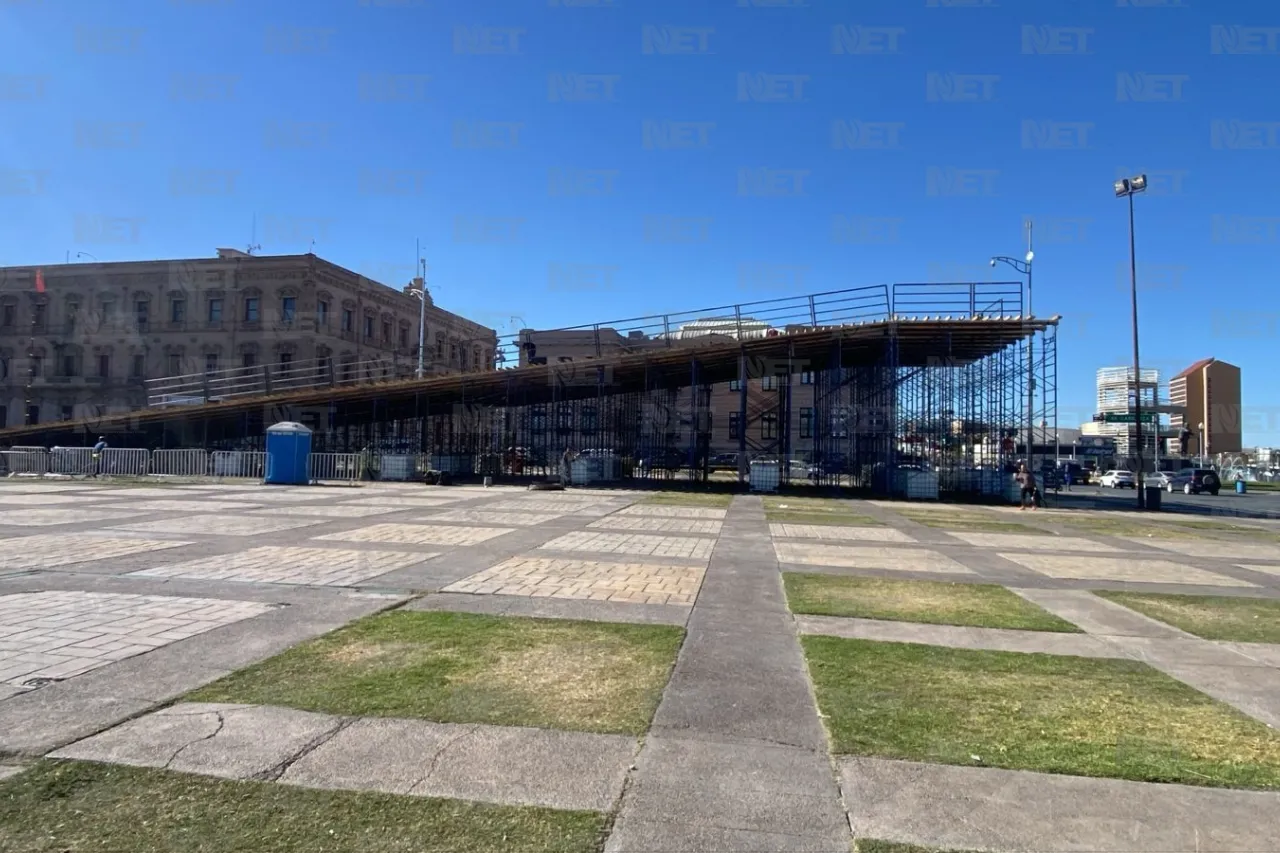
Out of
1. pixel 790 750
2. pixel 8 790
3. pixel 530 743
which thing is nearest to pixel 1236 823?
pixel 790 750

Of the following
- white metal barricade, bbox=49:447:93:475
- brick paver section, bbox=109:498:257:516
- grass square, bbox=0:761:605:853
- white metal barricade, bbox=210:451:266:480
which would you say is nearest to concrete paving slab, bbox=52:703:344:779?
grass square, bbox=0:761:605:853

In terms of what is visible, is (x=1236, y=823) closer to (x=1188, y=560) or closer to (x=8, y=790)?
(x=8, y=790)

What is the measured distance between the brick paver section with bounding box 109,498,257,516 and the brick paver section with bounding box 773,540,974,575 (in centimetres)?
1265

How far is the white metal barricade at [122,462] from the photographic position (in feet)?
105

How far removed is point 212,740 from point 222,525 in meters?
11.5

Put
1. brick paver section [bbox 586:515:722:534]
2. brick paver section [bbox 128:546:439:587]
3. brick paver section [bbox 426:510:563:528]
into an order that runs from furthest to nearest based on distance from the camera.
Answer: brick paver section [bbox 426:510:563:528] → brick paver section [bbox 586:515:722:534] → brick paver section [bbox 128:546:439:587]

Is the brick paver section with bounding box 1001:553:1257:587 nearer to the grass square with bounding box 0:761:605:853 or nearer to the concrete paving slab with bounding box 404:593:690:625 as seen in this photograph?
the concrete paving slab with bounding box 404:593:690:625

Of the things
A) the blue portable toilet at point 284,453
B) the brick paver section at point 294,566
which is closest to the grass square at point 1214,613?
the brick paver section at point 294,566

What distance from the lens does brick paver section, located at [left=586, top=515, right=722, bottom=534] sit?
15.7 m

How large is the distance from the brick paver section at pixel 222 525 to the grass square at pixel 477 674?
794 cm

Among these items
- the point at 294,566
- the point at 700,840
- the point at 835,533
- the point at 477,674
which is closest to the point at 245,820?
the point at 700,840

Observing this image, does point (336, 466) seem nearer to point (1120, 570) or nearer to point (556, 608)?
point (556, 608)

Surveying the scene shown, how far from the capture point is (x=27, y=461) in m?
33.5

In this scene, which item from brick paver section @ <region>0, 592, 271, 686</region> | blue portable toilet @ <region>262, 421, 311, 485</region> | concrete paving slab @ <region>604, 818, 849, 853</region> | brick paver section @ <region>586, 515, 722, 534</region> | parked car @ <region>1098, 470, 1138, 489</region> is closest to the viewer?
concrete paving slab @ <region>604, 818, 849, 853</region>
